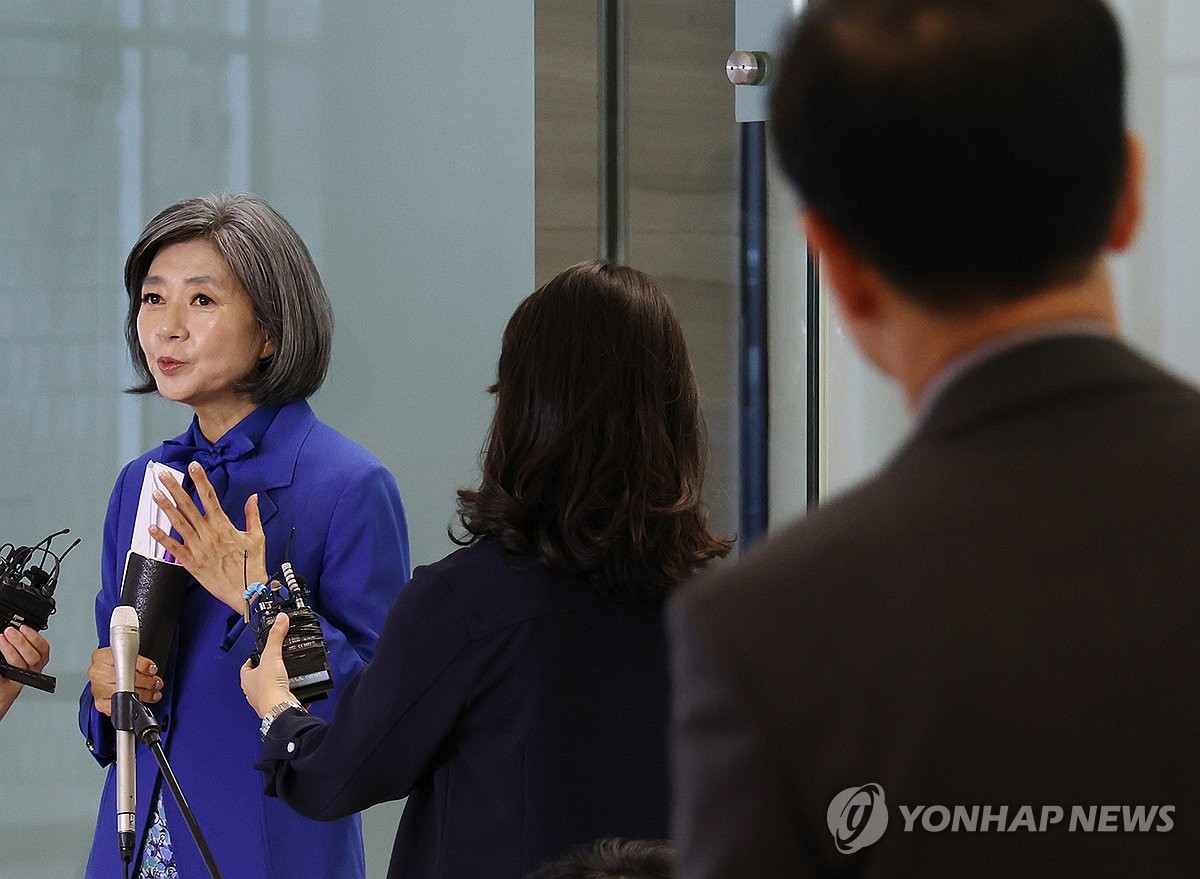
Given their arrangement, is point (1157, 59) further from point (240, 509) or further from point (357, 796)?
point (240, 509)

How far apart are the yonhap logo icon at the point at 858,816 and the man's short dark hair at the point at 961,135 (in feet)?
0.53

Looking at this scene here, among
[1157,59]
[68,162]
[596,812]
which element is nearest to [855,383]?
[1157,59]

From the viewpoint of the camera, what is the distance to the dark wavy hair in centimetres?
132

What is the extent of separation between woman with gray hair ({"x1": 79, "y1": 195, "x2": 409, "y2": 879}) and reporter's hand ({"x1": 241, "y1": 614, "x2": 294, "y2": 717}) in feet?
0.60

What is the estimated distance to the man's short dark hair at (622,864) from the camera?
1021mm

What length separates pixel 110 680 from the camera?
169 centimetres

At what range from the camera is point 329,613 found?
1.75 meters

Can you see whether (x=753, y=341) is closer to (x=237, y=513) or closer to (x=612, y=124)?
(x=612, y=124)

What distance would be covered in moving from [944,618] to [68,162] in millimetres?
1902

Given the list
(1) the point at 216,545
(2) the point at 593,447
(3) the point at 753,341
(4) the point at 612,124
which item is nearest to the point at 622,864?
(2) the point at 593,447

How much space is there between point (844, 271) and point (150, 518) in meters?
1.30

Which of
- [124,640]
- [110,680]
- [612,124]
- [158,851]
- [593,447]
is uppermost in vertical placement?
[612,124]

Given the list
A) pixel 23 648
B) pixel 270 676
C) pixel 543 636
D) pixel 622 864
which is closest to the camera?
pixel 622 864

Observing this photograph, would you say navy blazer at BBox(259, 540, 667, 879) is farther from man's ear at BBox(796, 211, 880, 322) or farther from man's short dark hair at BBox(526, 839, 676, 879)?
man's ear at BBox(796, 211, 880, 322)
